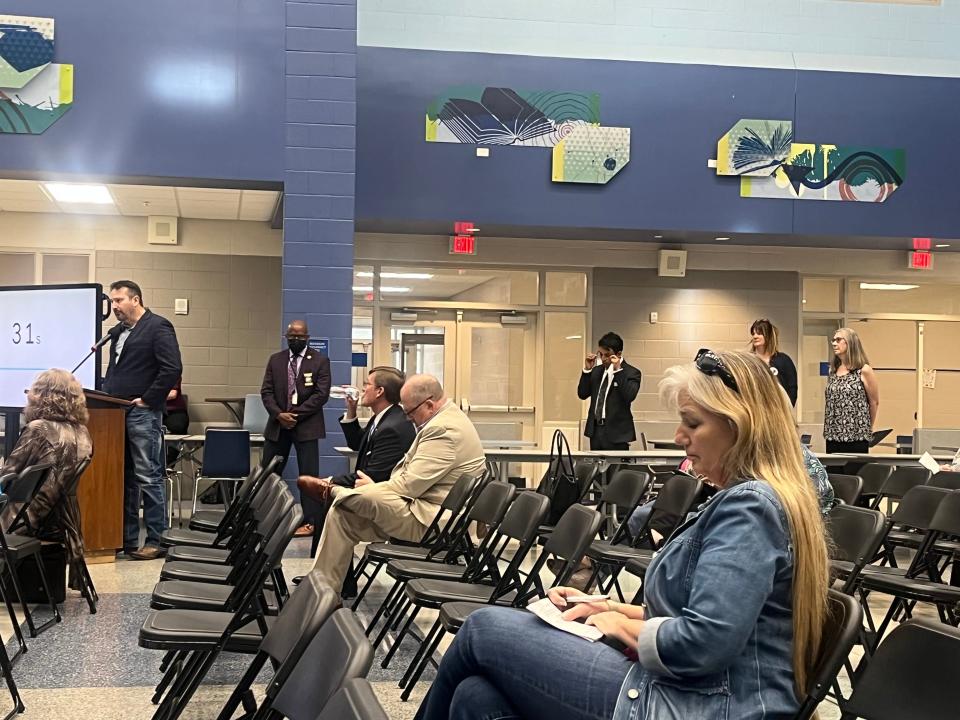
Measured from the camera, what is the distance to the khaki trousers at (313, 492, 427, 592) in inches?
197

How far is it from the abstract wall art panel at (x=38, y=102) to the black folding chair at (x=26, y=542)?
395 cm

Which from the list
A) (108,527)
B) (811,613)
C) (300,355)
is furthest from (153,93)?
(811,613)

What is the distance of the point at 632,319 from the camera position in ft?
35.3

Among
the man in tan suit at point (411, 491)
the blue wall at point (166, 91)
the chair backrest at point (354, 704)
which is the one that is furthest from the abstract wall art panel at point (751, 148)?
the chair backrest at point (354, 704)

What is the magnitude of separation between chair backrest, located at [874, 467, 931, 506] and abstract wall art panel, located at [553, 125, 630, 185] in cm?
448

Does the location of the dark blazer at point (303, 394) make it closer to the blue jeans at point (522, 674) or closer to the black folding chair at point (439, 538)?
the black folding chair at point (439, 538)

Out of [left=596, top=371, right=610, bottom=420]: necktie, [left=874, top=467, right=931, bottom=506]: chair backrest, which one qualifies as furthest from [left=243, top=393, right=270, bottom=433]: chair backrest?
[left=874, top=467, right=931, bottom=506]: chair backrest

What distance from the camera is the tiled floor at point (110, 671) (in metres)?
3.61

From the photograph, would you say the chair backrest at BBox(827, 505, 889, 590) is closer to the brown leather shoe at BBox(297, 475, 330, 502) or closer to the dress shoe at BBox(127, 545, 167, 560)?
the brown leather shoe at BBox(297, 475, 330, 502)

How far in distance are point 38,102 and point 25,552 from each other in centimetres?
465

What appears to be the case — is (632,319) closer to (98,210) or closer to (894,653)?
(98,210)

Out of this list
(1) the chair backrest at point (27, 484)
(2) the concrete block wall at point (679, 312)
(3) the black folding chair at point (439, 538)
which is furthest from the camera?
(2) the concrete block wall at point (679, 312)

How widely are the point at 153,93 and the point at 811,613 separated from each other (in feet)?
24.2

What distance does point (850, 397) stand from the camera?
7.01m
